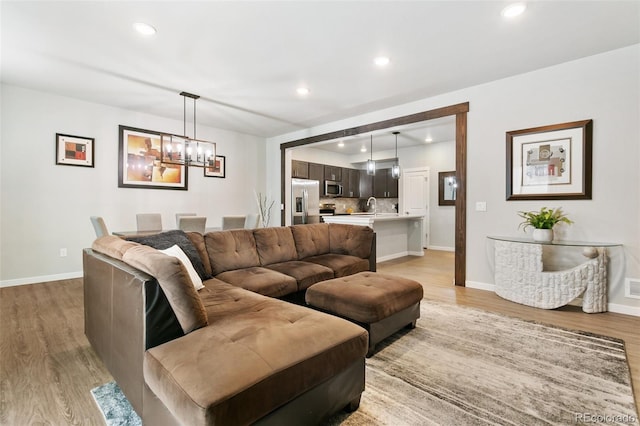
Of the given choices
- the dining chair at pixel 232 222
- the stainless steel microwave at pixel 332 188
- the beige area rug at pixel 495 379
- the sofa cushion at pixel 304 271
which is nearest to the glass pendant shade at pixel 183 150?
the dining chair at pixel 232 222

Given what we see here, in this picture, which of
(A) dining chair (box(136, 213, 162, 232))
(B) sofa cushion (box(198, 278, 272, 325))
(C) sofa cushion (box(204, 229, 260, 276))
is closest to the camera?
(B) sofa cushion (box(198, 278, 272, 325))

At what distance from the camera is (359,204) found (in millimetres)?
9812

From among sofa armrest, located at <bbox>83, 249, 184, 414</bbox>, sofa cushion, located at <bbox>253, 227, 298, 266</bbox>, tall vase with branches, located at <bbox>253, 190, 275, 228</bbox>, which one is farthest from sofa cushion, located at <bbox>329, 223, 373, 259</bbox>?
tall vase with branches, located at <bbox>253, 190, 275, 228</bbox>

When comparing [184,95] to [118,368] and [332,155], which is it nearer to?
[118,368]

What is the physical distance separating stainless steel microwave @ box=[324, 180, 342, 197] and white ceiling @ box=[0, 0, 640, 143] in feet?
13.0

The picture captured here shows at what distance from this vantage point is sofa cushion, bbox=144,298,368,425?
1.04 metres

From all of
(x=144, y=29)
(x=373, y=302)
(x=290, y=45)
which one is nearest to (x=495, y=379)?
(x=373, y=302)

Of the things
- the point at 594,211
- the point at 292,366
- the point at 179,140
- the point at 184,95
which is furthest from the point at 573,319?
the point at 184,95

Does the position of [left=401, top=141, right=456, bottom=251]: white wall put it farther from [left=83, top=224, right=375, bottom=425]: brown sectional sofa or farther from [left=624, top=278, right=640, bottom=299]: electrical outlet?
[left=83, top=224, right=375, bottom=425]: brown sectional sofa

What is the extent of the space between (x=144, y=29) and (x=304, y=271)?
2.68 metres

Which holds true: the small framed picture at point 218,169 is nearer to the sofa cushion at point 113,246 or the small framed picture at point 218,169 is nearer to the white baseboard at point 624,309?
the sofa cushion at point 113,246

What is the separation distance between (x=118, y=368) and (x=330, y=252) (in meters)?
2.66

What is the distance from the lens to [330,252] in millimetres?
3971

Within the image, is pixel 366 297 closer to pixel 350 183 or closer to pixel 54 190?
pixel 54 190
